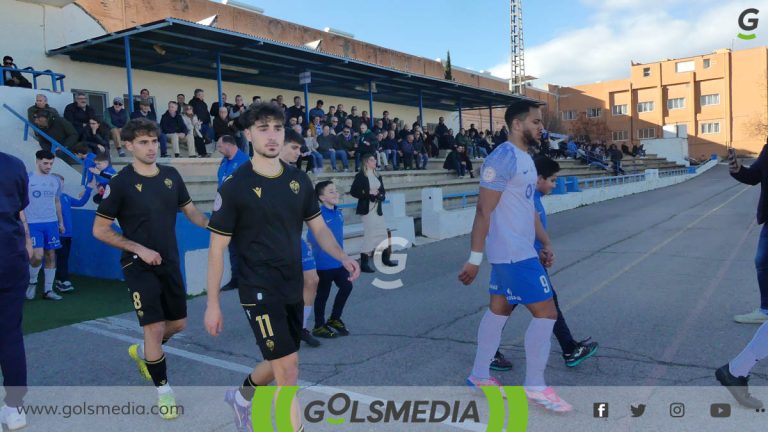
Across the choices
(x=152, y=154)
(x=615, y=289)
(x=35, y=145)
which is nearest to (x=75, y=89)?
(x=35, y=145)

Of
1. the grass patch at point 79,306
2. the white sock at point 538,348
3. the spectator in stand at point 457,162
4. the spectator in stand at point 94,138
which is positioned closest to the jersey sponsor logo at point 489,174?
the white sock at point 538,348

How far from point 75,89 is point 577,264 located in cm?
1418

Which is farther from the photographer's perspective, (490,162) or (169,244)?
(169,244)

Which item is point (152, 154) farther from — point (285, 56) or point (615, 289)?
point (285, 56)

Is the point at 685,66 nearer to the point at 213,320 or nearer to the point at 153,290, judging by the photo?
the point at 153,290

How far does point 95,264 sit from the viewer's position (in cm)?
920

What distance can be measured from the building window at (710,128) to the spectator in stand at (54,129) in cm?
7041

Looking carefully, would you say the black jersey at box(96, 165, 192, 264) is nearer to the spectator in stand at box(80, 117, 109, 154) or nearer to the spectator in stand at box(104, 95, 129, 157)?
the spectator in stand at box(80, 117, 109, 154)

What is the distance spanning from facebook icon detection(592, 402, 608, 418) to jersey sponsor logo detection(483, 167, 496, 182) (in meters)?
1.73

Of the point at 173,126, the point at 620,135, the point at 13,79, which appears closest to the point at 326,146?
the point at 173,126

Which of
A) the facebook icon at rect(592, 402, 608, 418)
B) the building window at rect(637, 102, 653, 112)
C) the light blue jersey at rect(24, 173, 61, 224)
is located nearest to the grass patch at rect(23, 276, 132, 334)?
the light blue jersey at rect(24, 173, 61, 224)

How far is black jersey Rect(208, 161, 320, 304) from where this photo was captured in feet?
9.82

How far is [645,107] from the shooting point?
69438 mm

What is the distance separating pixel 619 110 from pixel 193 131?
6873 cm
